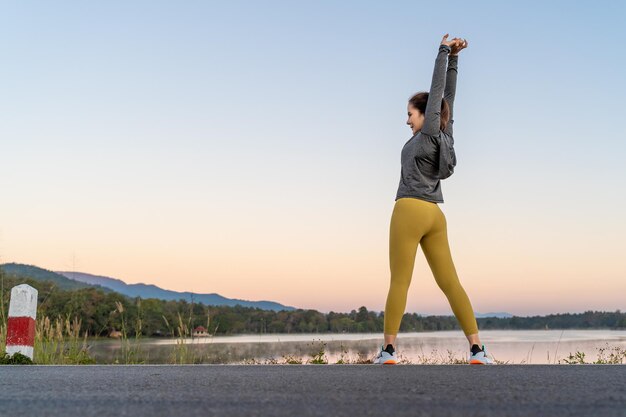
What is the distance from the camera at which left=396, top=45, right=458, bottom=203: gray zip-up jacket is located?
5359 mm

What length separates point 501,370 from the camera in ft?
13.5

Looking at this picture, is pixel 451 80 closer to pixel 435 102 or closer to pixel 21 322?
pixel 435 102

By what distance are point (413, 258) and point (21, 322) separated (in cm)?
352

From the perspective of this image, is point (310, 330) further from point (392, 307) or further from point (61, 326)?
point (392, 307)

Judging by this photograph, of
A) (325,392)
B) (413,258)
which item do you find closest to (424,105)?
(413,258)

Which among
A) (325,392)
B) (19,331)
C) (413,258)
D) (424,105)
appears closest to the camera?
(325,392)

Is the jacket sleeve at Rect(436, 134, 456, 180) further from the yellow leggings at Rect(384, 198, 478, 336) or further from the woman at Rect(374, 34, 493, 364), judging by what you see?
the yellow leggings at Rect(384, 198, 478, 336)

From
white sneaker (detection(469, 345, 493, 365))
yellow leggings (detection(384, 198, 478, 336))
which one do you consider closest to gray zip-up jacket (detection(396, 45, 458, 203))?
yellow leggings (detection(384, 198, 478, 336))

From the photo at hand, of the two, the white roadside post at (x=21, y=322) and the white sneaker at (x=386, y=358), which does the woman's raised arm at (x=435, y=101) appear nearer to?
the white sneaker at (x=386, y=358)

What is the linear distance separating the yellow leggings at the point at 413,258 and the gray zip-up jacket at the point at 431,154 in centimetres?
10

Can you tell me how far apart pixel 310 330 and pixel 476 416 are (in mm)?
40267

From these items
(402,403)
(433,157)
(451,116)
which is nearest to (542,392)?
(402,403)

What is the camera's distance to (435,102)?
212 inches

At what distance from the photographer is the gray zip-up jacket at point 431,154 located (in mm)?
5359
